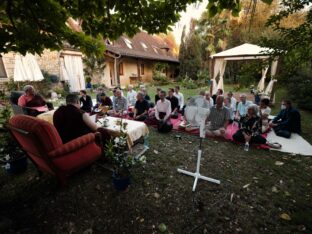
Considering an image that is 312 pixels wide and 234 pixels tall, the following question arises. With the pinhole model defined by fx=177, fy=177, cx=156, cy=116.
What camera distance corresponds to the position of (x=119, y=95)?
6.64m

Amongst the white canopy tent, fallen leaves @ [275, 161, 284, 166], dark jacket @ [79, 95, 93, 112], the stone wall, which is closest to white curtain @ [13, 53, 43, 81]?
the stone wall

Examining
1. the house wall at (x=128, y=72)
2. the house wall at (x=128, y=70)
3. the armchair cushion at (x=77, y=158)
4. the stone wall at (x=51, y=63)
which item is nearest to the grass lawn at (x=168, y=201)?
the armchair cushion at (x=77, y=158)

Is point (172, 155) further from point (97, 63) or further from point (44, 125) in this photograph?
point (97, 63)

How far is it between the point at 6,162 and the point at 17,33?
269 cm

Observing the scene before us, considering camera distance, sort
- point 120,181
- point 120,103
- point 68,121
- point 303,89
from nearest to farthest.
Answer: point 120,181 < point 68,121 < point 120,103 < point 303,89

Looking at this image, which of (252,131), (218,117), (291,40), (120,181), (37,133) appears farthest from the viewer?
(218,117)

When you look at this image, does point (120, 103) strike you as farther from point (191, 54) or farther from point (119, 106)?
point (191, 54)

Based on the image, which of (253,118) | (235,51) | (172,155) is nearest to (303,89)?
(235,51)

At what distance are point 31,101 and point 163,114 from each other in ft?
14.7

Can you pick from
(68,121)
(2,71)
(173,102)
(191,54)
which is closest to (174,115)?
(173,102)

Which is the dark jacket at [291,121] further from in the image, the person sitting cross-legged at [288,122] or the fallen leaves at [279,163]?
the fallen leaves at [279,163]

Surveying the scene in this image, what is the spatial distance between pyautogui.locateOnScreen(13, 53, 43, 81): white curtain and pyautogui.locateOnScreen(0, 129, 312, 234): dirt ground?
757 cm

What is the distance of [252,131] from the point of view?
15.6 feet

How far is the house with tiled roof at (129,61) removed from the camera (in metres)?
16.0
